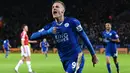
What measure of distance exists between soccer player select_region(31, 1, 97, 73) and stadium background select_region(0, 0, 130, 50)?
43.1 m

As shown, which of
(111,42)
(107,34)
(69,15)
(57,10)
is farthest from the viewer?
(69,15)

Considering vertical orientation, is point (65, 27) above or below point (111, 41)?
above

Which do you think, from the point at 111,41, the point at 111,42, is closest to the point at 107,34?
the point at 111,41

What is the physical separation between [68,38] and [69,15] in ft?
153

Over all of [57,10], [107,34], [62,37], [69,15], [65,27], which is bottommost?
[107,34]

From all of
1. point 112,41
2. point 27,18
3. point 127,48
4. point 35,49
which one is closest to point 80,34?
point 112,41

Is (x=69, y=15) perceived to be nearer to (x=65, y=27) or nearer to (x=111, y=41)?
(x=111, y=41)

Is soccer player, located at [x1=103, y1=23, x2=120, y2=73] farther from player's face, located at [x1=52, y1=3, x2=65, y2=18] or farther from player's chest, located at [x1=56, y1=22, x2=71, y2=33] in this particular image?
player's face, located at [x1=52, y1=3, x2=65, y2=18]

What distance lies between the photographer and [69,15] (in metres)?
54.7

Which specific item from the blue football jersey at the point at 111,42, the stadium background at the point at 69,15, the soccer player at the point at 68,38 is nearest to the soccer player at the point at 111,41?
the blue football jersey at the point at 111,42

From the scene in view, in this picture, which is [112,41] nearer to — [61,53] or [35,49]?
[61,53]

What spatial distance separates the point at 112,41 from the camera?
61.6ft

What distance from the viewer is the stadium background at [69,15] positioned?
5302cm

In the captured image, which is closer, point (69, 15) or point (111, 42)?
point (111, 42)
